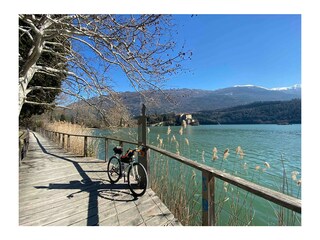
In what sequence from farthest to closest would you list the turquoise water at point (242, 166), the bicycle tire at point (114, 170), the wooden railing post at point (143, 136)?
the bicycle tire at point (114, 170), the wooden railing post at point (143, 136), the turquoise water at point (242, 166)

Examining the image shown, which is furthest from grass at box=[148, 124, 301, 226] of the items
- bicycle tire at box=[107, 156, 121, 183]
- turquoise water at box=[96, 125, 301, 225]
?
bicycle tire at box=[107, 156, 121, 183]

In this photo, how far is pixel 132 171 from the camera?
133 inches

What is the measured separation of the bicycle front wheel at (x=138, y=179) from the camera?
3.09 meters

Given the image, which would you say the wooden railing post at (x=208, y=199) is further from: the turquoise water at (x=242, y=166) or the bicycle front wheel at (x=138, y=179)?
the bicycle front wheel at (x=138, y=179)

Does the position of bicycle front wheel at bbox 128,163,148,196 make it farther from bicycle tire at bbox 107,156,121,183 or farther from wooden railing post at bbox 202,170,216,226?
wooden railing post at bbox 202,170,216,226

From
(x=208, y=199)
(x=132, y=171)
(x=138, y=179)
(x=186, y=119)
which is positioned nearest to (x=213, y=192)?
(x=208, y=199)

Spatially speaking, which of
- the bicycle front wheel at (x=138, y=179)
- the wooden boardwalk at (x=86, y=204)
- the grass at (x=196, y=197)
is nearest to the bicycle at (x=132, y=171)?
the bicycle front wheel at (x=138, y=179)

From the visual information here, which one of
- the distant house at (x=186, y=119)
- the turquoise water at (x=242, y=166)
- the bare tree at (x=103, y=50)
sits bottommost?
the turquoise water at (x=242, y=166)

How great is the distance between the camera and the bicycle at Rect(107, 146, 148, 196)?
10.3ft

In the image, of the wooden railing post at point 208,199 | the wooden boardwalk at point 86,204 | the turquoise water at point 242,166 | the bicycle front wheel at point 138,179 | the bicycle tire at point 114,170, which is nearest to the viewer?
the wooden railing post at point 208,199

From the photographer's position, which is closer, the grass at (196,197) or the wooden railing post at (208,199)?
the wooden railing post at (208,199)

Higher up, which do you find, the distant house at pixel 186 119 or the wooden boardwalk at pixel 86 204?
the distant house at pixel 186 119
